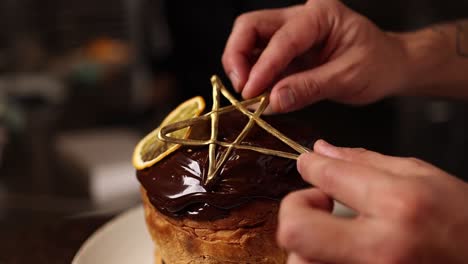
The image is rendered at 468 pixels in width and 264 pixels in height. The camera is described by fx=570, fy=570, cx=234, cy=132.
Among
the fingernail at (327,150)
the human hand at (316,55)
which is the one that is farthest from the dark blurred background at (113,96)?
the fingernail at (327,150)

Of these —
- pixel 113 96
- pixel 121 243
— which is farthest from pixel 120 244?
pixel 113 96

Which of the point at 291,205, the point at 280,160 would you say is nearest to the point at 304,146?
Answer: the point at 280,160

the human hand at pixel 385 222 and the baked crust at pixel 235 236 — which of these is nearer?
the human hand at pixel 385 222

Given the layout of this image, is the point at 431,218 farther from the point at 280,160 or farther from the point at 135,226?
the point at 135,226

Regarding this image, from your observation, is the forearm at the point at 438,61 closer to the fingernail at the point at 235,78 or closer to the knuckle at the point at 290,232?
the fingernail at the point at 235,78

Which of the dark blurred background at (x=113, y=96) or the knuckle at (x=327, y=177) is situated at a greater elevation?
the knuckle at (x=327, y=177)

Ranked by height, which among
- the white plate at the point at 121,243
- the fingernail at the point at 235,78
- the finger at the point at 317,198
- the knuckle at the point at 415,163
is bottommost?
the white plate at the point at 121,243
